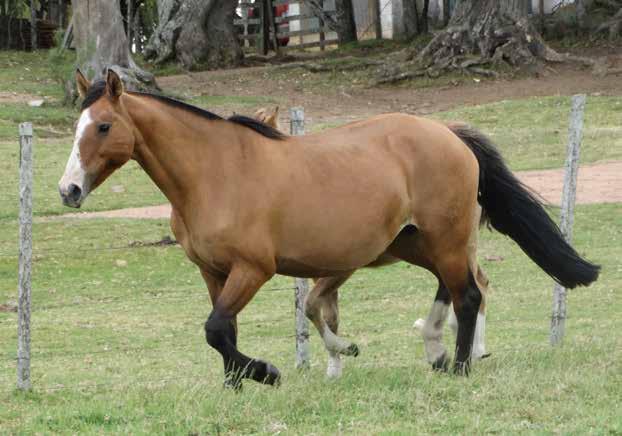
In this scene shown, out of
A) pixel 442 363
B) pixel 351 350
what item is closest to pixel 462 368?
pixel 442 363

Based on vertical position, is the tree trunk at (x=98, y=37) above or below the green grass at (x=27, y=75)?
above

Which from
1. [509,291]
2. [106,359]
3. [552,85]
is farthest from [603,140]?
[106,359]

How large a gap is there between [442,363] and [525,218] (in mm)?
1240

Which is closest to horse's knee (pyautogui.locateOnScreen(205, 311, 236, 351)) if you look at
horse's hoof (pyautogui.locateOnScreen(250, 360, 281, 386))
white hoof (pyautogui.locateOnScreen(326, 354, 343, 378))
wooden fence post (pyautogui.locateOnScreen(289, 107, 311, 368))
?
horse's hoof (pyautogui.locateOnScreen(250, 360, 281, 386))

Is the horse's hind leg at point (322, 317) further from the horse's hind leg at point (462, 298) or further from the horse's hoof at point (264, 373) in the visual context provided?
the horse's hoof at point (264, 373)

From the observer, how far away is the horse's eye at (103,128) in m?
7.05

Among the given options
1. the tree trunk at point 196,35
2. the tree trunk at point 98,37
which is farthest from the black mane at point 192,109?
the tree trunk at point 196,35

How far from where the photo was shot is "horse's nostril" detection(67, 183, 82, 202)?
22.5 ft

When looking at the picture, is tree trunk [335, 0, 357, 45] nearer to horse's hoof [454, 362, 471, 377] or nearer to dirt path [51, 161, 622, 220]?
dirt path [51, 161, 622, 220]

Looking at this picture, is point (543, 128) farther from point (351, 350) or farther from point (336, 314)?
point (351, 350)

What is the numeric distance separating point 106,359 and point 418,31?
27988 millimetres

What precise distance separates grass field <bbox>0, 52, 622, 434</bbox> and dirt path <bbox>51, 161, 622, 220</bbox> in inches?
16.3

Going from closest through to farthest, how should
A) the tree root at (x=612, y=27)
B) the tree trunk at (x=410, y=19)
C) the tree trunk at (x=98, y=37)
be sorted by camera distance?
the tree trunk at (x=98, y=37) → the tree root at (x=612, y=27) → the tree trunk at (x=410, y=19)

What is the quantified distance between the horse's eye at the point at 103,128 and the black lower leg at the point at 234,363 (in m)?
1.20
